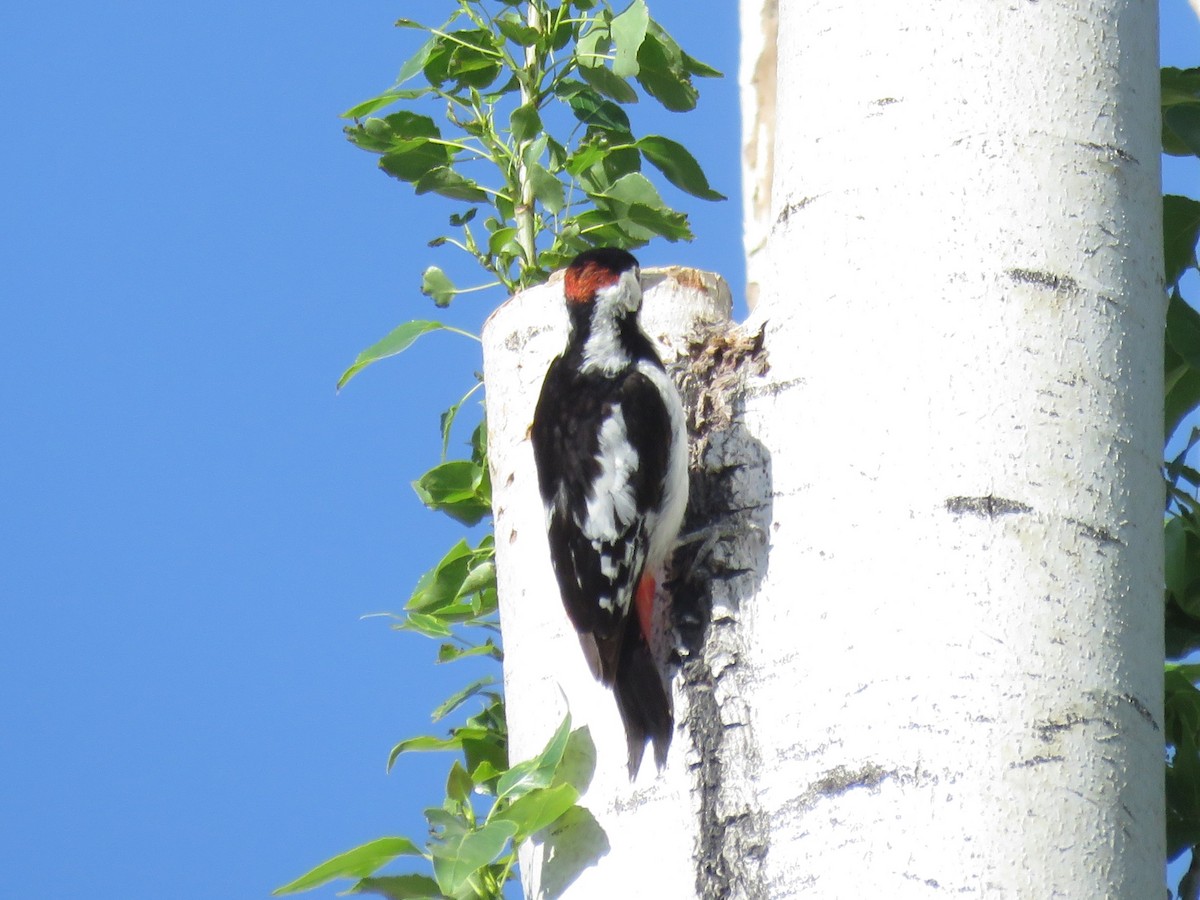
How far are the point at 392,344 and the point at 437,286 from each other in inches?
8.8

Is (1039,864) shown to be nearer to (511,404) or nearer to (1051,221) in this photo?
(1051,221)

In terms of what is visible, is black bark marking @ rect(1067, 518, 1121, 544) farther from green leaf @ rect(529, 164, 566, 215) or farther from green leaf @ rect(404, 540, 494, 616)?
green leaf @ rect(529, 164, 566, 215)

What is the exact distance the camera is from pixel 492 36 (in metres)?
2.43

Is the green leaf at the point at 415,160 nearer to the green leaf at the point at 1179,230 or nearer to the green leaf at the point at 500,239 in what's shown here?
the green leaf at the point at 500,239

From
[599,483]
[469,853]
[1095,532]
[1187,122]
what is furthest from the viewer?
[599,483]

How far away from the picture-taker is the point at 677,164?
2.46 meters

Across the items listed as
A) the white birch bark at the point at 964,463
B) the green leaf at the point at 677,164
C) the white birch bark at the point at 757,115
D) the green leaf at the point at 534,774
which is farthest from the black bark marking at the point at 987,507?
the white birch bark at the point at 757,115

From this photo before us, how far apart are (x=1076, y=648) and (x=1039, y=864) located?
215 millimetres

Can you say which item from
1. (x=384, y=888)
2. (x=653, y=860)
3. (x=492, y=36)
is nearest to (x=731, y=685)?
(x=653, y=860)

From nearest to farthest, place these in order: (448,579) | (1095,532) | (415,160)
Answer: (1095,532) < (448,579) < (415,160)

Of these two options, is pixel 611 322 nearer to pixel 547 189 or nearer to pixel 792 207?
pixel 547 189

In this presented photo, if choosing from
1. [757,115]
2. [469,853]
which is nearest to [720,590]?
[469,853]

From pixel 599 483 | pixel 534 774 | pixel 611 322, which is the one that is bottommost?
pixel 534 774

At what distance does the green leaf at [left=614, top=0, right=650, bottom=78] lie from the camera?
2.31m
